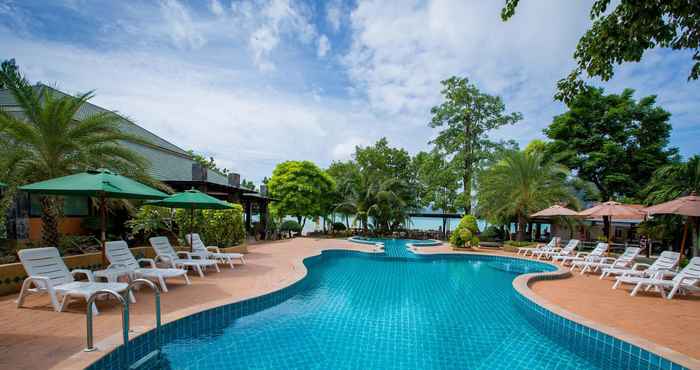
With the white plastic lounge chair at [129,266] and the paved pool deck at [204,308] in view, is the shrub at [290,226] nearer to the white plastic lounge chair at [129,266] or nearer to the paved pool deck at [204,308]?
the paved pool deck at [204,308]

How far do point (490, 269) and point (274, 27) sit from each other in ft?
40.3

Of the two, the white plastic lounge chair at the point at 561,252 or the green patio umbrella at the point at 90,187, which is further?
the white plastic lounge chair at the point at 561,252

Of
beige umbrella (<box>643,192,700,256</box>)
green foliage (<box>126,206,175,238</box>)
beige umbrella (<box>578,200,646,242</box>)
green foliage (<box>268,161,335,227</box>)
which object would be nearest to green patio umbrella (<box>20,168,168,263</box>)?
green foliage (<box>126,206,175,238</box>)

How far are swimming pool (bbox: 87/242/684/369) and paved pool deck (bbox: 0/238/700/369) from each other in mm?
370

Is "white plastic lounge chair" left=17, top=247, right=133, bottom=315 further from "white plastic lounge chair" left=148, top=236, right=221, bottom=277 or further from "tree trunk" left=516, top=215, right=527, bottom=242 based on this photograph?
"tree trunk" left=516, top=215, right=527, bottom=242

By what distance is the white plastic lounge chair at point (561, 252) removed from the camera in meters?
13.6

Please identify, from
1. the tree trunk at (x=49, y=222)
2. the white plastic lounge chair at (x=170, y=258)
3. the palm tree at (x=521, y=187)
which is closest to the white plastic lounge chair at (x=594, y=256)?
the palm tree at (x=521, y=187)

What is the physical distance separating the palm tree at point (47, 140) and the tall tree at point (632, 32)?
10021 millimetres

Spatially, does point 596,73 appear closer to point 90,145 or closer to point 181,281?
point 181,281

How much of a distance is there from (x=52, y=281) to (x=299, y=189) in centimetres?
1833

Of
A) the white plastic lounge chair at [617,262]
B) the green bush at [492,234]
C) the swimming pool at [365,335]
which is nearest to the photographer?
the swimming pool at [365,335]

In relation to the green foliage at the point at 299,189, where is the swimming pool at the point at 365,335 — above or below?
below

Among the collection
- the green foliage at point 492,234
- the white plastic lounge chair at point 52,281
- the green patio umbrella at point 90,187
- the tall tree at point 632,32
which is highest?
the tall tree at point 632,32

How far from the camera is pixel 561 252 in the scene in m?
13.7
